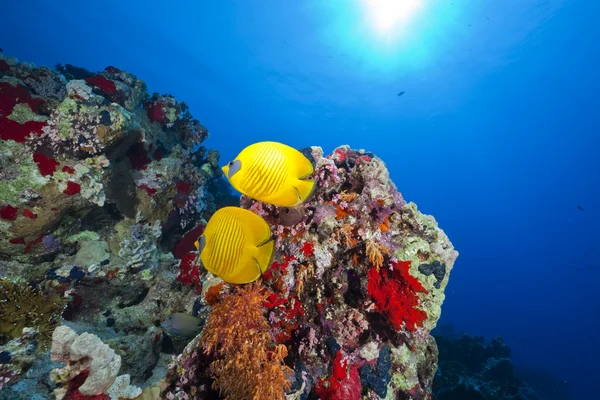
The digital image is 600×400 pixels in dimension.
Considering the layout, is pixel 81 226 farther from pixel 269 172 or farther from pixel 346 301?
pixel 269 172

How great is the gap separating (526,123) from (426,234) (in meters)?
119

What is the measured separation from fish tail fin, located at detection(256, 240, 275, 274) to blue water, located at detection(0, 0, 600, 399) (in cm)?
4583

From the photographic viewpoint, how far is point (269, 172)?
5.51 ft

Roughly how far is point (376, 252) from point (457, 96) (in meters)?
95.3

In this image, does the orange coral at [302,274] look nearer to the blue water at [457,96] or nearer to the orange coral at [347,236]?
the orange coral at [347,236]

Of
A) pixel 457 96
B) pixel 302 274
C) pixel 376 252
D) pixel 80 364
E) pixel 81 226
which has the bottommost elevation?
pixel 80 364

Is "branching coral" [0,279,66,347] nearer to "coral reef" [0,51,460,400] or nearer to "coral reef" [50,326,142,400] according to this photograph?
"coral reef" [0,51,460,400]

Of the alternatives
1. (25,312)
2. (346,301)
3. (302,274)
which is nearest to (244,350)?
(302,274)

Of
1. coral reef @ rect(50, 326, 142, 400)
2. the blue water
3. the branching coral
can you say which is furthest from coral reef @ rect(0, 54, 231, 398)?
the blue water

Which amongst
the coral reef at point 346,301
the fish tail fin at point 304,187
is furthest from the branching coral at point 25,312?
the fish tail fin at point 304,187

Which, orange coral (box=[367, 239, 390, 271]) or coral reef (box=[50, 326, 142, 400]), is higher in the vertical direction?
orange coral (box=[367, 239, 390, 271])

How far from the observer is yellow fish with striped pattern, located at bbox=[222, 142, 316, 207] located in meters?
1.67

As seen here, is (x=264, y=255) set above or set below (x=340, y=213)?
below

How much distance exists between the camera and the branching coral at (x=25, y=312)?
3875mm
